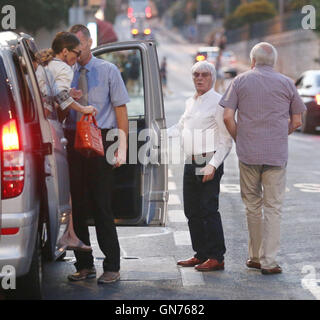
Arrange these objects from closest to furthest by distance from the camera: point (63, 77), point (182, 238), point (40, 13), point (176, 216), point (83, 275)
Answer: point (63, 77)
point (83, 275)
point (182, 238)
point (176, 216)
point (40, 13)

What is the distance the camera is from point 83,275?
328 inches

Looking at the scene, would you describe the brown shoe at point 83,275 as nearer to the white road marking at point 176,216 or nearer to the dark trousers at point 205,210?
the dark trousers at point 205,210

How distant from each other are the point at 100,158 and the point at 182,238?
8.21ft

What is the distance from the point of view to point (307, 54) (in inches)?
2282

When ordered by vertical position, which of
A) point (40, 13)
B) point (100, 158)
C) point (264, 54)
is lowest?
point (100, 158)

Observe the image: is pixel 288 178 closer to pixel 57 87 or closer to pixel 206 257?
pixel 206 257

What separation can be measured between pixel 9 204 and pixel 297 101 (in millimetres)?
2938

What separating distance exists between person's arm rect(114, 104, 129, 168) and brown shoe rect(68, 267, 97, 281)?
0.93 metres

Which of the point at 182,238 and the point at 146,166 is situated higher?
the point at 146,166

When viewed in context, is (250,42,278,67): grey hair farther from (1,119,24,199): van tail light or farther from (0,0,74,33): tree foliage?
(0,0,74,33): tree foliage

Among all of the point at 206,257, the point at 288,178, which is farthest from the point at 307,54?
the point at 206,257

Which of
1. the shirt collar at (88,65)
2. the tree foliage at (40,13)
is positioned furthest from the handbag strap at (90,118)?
the tree foliage at (40,13)

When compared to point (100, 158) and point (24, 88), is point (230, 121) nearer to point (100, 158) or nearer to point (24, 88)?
point (100, 158)

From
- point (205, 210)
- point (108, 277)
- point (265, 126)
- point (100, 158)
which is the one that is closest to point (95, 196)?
point (100, 158)
